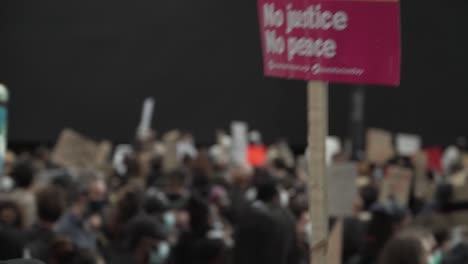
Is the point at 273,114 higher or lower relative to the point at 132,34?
lower

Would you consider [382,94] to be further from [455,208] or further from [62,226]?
[62,226]

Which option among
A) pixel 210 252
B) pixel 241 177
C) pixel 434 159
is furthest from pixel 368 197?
pixel 434 159

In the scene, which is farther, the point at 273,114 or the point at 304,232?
the point at 273,114

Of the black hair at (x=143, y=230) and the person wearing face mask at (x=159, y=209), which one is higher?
the black hair at (x=143, y=230)

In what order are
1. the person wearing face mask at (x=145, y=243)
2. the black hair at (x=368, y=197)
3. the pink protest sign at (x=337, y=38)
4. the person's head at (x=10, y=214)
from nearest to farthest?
the pink protest sign at (x=337, y=38), the person's head at (x=10, y=214), the person wearing face mask at (x=145, y=243), the black hair at (x=368, y=197)

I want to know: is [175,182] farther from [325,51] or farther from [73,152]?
[325,51]

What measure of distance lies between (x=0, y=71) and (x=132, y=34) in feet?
9.66

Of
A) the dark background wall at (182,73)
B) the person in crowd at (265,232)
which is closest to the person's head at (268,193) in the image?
the person in crowd at (265,232)

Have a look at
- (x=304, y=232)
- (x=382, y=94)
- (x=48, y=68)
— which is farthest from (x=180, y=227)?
(x=382, y=94)

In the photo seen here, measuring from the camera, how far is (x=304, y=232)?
623 cm

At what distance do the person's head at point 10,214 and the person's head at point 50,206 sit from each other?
0.13 m

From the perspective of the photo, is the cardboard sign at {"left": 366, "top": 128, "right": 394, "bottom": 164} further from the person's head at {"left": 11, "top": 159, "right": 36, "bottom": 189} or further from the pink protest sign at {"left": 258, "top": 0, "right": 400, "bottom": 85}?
the pink protest sign at {"left": 258, "top": 0, "right": 400, "bottom": 85}

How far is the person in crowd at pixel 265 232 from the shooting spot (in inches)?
219

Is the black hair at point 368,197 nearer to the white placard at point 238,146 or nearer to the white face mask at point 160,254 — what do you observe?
the white placard at point 238,146
